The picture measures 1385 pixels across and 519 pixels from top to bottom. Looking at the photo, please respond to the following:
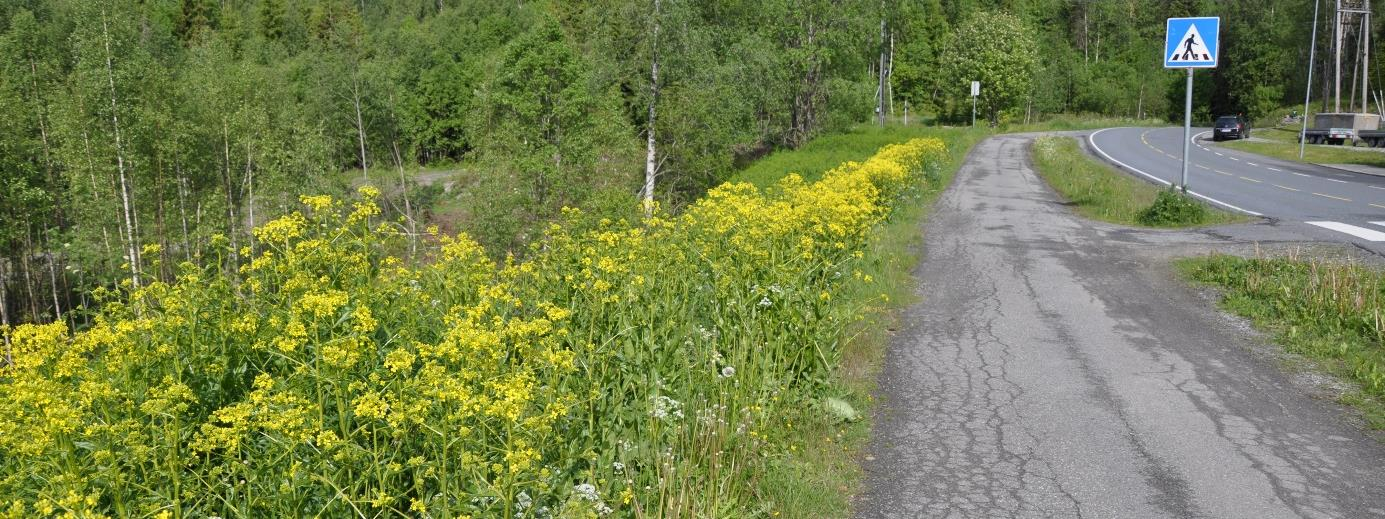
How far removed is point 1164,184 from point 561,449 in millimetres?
23765

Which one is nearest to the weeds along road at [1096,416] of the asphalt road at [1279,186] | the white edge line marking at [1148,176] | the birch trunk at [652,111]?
the asphalt road at [1279,186]

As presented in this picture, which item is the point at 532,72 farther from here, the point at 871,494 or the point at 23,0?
the point at 23,0

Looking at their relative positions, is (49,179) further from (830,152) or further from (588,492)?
(588,492)

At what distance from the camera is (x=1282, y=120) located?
6219 centimetres

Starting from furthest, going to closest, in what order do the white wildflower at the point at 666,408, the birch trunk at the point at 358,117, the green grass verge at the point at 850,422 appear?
the birch trunk at the point at 358,117
the green grass verge at the point at 850,422
the white wildflower at the point at 666,408

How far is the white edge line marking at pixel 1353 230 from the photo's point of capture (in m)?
13.0

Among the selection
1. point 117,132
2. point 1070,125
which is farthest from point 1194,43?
point 1070,125

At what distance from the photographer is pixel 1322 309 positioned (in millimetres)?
8547

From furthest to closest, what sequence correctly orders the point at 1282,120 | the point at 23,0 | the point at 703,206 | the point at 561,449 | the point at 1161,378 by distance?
the point at 1282,120, the point at 23,0, the point at 703,206, the point at 1161,378, the point at 561,449

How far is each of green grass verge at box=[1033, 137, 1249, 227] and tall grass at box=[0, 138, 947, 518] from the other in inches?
425

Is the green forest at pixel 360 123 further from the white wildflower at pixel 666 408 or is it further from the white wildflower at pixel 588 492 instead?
the white wildflower at pixel 588 492

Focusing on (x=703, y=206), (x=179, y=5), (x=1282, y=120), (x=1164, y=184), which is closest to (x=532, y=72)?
(x=1164, y=184)

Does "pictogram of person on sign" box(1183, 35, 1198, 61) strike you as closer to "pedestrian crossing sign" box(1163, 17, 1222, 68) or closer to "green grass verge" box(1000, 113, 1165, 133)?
"pedestrian crossing sign" box(1163, 17, 1222, 68)

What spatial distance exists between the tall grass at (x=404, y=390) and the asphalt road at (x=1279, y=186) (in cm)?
1060
